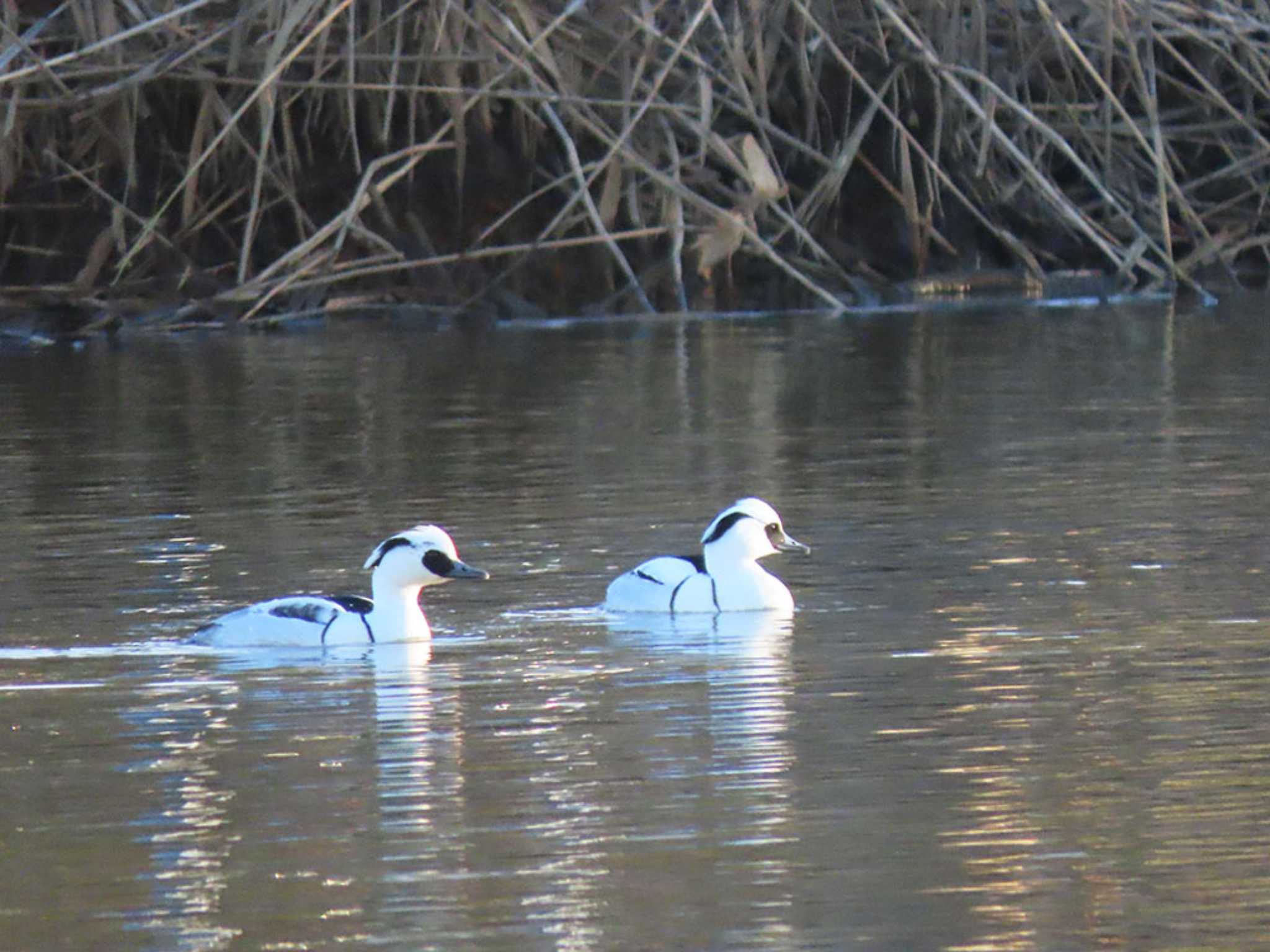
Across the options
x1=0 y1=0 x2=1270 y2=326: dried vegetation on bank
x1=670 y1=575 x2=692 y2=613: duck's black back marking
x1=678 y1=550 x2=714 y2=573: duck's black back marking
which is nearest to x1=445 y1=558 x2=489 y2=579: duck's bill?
x1=670 y1=575 x2=692 y2=613: duck's black back marking

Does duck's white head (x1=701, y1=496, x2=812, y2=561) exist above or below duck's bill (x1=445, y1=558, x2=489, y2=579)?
above

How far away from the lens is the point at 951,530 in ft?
34.5

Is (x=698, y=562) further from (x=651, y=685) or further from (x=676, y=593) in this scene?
(x=651, y=685)

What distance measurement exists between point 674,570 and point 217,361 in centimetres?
942

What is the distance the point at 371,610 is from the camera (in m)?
8.83

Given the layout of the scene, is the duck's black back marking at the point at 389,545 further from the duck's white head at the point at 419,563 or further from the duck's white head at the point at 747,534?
the duck's white head at the point at 747,534

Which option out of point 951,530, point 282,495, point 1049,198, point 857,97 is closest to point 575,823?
point 951,530

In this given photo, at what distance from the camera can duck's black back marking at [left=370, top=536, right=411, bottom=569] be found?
352 inches

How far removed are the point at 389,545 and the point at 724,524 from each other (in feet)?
3.70

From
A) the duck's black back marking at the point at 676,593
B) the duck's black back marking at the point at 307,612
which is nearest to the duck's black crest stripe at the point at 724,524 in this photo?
the duck's black back marking at the point at 676,593

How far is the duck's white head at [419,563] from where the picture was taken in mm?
8844

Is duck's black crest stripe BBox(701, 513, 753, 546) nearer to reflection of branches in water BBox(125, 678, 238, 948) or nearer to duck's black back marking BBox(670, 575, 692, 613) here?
duck's black back marking BBox(670, 575, 692, 613)

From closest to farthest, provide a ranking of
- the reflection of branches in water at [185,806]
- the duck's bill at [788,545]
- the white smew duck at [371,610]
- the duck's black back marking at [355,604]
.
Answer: the reflection of branches in water at [185,806], the white smew duck at [371,610], the duck's black back marking at [355,604], the duck's bill at [788,545]

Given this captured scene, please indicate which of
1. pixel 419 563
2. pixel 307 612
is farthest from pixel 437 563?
pixel 307 612
